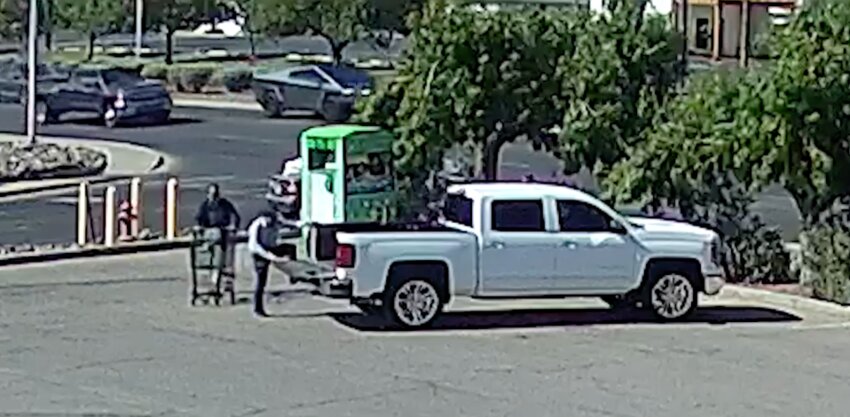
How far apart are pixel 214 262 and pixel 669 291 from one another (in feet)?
15.2

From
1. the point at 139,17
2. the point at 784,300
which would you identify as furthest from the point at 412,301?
the point at 139,17

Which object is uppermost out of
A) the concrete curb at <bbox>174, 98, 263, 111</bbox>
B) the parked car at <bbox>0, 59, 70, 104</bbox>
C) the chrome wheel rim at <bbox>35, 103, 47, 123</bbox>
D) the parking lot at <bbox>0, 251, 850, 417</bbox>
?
the parked car at <bbox>0, 59, 70, 104</bbox>

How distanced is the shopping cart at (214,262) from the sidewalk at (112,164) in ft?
40.1

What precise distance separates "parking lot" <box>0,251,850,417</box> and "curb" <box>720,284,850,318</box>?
6.9 inches

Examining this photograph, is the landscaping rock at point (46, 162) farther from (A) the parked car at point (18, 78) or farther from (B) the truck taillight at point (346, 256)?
(B) the truck taillight at point (346, 256)

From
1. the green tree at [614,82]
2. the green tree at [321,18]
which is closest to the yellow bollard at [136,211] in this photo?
the green tree at [614,82]

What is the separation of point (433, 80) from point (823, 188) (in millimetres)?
5624

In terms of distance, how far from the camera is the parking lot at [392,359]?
1579cm

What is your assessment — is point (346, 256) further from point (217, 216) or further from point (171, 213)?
point (171, 213)

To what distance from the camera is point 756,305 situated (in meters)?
22.4

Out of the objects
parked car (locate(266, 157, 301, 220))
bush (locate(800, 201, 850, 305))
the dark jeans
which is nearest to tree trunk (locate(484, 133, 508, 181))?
parked car (locate(266, 157, 301, 220))

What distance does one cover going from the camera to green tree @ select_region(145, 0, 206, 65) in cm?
7400

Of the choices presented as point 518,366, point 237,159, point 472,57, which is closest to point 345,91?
point 237,159

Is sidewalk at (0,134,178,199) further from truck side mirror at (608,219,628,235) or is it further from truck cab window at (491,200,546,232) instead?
truck side mirror at (608,219,628,235)
